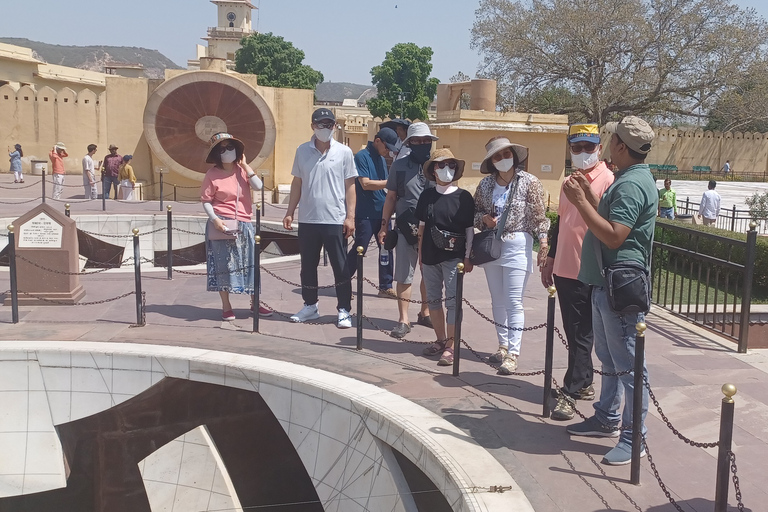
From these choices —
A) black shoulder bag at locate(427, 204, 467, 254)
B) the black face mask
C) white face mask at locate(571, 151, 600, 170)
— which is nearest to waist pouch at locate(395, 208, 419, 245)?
the black face mask

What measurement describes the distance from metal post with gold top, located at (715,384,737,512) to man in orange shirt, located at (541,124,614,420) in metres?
1.62

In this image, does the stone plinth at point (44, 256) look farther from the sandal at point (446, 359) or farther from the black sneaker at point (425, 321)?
the sandal at point (446, 359)

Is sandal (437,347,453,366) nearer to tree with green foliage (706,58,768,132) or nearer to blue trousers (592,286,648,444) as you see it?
blue trousers (592,286,648,444)

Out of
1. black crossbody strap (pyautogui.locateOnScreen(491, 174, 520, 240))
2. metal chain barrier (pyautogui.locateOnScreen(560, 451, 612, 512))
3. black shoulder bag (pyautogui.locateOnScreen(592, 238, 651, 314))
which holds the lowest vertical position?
metal chain barrier (pyautogui.locateOnScreen(560, 451, 612, 512))

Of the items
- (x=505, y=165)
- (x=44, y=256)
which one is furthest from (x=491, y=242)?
(x=44, y=256)

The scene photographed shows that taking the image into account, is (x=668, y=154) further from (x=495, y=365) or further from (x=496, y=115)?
(x=495, y=365)

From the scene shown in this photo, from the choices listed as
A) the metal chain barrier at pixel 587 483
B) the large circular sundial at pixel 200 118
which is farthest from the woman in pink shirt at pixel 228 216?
the large circular sundial at pixel 200 118

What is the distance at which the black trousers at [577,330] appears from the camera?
488 cm

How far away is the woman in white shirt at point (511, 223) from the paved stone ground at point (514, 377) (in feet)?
1.49

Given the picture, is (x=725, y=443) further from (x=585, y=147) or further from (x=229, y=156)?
(x=229, y=156)

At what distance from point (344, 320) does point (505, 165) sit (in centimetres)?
225

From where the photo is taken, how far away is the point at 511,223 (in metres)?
5.50

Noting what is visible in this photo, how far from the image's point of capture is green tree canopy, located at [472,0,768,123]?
1114 inches

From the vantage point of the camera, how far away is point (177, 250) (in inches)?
589
